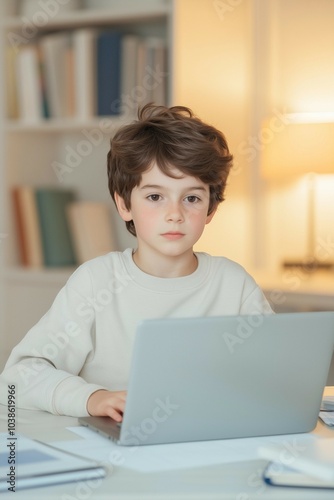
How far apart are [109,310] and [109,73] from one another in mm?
1871

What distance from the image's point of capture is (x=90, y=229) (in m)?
3.52

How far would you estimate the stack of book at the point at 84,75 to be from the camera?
10.8 ft

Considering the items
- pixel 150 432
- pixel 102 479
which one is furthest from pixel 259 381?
pixel 102 479

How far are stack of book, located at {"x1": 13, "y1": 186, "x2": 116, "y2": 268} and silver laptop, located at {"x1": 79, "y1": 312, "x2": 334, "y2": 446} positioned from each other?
224cm

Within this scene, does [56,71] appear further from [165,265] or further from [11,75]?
[165,265]

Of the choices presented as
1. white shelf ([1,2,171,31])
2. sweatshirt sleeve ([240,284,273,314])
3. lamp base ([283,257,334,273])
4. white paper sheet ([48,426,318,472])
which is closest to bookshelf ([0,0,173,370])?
white shelf ([1,2,171,31])

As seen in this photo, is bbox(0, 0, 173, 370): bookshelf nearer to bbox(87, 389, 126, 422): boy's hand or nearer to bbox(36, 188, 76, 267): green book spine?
bbox(36, 188, 76, 267): green book spine

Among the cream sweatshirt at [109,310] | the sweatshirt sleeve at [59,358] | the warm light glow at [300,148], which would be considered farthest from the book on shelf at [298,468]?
the warm light glow at [300,148]

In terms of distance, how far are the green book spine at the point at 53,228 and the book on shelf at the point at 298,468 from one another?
254 cm

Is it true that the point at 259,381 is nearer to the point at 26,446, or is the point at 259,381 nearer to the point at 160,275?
the point at 26,446

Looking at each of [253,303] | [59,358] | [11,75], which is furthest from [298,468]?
[11,75]

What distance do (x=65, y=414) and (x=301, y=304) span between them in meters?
1.60

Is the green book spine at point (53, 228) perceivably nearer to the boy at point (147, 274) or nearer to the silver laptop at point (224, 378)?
the boy at point (147, 274)

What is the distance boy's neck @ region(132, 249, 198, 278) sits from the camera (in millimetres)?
1689
